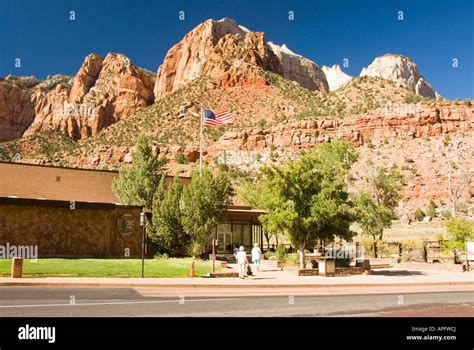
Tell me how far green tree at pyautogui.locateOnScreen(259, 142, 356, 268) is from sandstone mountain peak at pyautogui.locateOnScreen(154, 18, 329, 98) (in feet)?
304

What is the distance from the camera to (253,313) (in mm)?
10516

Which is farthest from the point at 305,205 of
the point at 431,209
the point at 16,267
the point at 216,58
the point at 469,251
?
the point at 216,58

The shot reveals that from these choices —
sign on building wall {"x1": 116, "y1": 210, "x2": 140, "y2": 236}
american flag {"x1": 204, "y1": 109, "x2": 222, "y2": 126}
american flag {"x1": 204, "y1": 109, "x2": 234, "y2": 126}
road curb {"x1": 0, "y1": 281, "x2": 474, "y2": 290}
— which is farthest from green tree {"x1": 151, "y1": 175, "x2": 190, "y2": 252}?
road curb {"x1": 0, "y1": 281, "x2": 474, "y2": 290}

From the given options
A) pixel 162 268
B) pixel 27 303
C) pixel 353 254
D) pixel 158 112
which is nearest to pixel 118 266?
pixel 162 268

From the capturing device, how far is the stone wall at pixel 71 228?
28.4 metres

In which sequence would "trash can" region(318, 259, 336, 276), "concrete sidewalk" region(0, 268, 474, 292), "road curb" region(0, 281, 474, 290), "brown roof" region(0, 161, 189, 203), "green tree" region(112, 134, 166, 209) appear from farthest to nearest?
1. "brown roof" region(0, 161, 189, 203)
2. "green tree" region(112, 134, 166, 209)
3. "trash can" region(318, 259, 336, 276)
4. "concrete sidewalk" region(0, 268, 474, 292)
5. "road curb" region(0, 281, 474, 290)

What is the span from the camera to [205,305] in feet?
39.3

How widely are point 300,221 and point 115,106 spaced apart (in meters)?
117

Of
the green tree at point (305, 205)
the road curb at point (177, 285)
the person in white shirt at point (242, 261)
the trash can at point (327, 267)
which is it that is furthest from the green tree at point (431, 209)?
the person in white shirt at point (242, 261)

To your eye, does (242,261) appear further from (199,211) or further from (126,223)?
(126,223)

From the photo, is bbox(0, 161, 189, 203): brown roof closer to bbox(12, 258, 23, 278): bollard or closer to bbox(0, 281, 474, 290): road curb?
bbox(12, 258, 23, 278): bollard

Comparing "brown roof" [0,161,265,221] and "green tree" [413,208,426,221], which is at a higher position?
"brown roof" [0,161,265,221]

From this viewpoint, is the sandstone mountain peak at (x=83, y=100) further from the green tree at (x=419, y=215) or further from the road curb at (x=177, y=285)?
the road curb at (x=177, y=285)

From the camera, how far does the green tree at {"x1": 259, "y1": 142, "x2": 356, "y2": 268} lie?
79.2 feet
